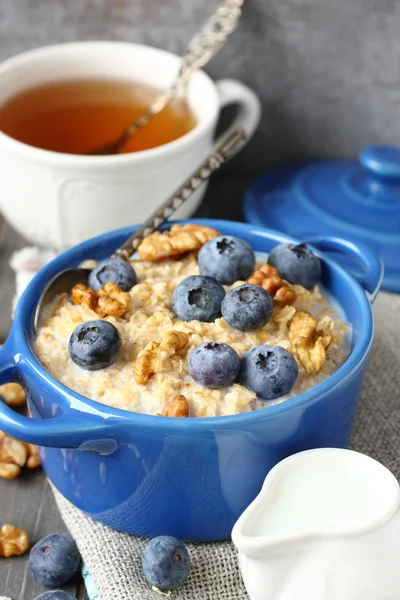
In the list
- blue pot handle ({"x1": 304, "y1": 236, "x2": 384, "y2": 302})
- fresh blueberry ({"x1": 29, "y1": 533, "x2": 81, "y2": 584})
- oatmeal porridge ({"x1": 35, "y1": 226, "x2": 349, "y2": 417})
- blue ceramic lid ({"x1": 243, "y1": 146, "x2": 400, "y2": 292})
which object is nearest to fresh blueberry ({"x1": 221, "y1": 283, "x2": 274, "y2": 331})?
oatmeal porridge ({"x1": 35, "y1": 226, "x2": 349, "y2": 417})

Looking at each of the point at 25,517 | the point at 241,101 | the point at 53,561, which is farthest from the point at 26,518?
the point at 241,101

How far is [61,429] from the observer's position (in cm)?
90

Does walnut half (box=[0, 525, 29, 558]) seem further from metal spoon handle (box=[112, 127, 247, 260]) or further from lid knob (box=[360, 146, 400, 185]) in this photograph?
lid knob (box=[360, 146, 400, 185])

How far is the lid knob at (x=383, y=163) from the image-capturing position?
1522mm

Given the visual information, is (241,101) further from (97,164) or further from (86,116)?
(97,164)

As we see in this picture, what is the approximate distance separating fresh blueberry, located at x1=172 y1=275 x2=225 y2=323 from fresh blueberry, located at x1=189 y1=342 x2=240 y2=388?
0.28 ft

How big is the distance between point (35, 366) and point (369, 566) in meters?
0.43

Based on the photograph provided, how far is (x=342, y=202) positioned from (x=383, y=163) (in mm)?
114

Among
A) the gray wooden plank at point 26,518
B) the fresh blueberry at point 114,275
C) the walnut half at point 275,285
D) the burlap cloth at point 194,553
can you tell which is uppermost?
the walnut half at point 275,285

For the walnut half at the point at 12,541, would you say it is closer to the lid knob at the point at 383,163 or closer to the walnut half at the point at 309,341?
the walnut half at the point at 309,341

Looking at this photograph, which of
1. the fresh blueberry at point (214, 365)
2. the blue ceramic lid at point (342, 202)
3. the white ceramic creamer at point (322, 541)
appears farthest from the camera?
the blue ceramic lid at point (342, 202)

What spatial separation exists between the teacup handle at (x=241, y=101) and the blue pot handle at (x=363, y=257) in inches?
16.2

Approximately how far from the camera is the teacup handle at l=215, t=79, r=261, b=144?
5.22ft

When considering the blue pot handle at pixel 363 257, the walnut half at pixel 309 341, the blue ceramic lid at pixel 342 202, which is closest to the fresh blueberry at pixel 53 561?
the walnut half at pixel 309 341
